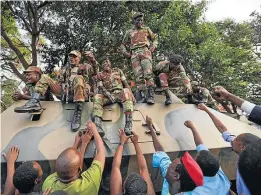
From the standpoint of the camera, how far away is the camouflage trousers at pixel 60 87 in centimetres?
424

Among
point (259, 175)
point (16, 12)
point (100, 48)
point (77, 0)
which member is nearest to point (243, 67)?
point (100, 48)

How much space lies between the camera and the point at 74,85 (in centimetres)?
432

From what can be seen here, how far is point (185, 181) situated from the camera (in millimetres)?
2506

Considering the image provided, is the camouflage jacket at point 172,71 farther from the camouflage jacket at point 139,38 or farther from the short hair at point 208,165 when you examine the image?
the short hair at point 208,165

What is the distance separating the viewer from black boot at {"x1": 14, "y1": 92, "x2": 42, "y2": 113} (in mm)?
3900

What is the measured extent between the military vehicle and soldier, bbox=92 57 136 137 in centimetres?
13

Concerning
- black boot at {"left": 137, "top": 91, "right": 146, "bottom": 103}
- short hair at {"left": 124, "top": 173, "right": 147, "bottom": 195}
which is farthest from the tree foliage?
short hair at {"left": 124, "top": 173, "right": 147, "bottom": 195}

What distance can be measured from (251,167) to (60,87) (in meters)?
3.94

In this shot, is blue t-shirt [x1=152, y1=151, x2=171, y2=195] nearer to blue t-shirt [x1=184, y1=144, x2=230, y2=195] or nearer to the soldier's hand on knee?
A: blue t-shirt [x1=184, y1=144, x2=230, y2=195]

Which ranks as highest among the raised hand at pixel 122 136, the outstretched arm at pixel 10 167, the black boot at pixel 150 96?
the black boot at pixel 150 96

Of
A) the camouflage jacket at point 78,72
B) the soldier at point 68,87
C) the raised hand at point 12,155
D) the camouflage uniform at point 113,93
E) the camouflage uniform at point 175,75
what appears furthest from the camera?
the camouflage uniform at point 175,75

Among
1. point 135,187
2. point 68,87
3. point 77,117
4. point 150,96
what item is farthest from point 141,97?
point 135,187

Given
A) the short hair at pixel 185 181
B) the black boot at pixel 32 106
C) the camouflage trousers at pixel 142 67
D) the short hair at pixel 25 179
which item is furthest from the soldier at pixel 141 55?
the short hair at pixel 25 179

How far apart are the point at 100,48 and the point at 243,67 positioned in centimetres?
905
